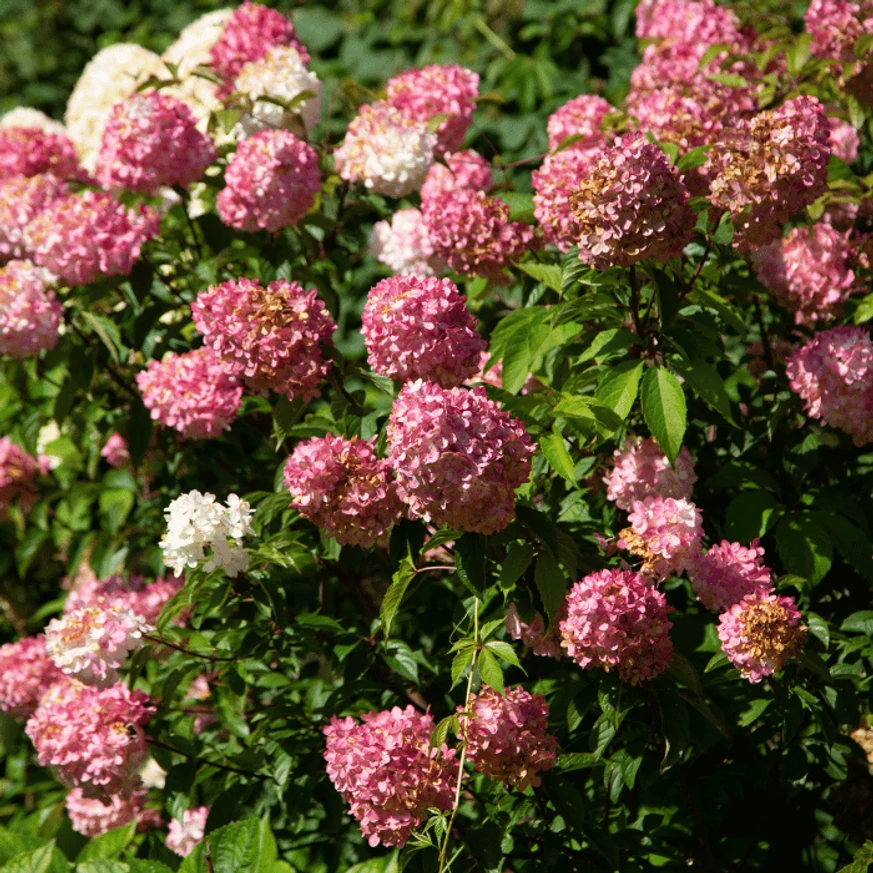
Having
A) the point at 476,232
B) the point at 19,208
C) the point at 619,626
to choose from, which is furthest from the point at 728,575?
the point at 19,208

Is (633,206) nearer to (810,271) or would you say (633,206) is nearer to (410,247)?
(810,271)

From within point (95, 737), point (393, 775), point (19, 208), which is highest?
point (19, 208)

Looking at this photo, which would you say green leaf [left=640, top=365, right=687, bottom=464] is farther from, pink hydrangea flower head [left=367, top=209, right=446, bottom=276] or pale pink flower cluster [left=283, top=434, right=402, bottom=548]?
pink hydrangea flower head [left=367, top=209, right=446, bottom=276]

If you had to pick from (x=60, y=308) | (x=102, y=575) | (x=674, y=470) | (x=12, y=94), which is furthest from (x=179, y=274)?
(x=12, y=94)

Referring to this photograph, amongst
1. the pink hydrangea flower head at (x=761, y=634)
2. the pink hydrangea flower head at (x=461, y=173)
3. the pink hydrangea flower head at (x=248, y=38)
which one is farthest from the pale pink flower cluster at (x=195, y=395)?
the pink hydrangea flower head at (x=761, y=634)

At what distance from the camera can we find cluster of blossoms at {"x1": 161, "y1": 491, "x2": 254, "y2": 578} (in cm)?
210

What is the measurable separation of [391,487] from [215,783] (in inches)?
38.1

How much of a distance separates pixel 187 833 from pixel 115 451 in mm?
1104

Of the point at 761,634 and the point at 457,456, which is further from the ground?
the point at 457,456

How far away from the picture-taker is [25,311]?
272cm

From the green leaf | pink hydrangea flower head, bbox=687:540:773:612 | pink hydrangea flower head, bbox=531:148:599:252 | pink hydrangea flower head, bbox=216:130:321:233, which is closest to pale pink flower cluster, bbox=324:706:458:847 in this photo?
pink hydrangea flower head, bbox=687:540:773:612

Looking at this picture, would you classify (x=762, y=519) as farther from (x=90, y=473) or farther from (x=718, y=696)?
(x=90, y=473)

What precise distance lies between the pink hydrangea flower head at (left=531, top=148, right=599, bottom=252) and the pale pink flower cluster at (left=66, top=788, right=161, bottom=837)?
5.65ft

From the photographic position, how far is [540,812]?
220cm
